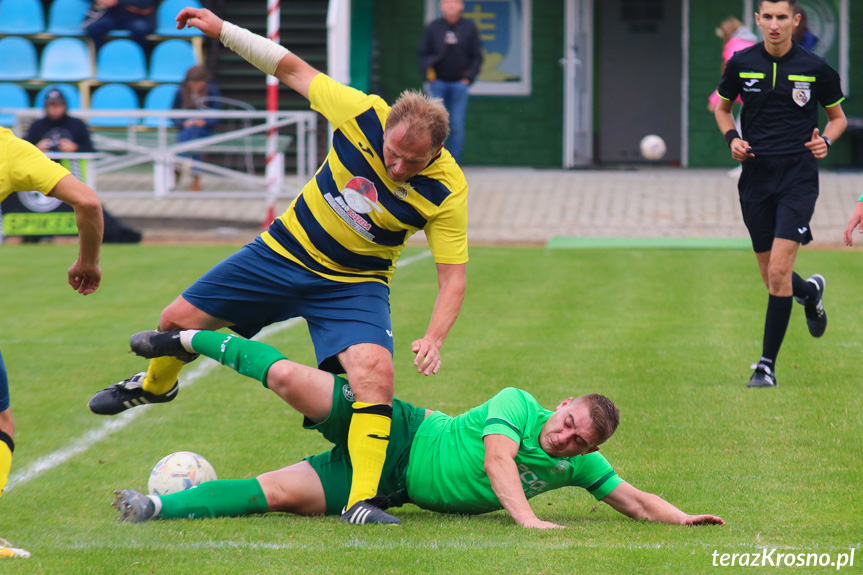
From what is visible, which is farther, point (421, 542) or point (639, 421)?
point (639, 421)

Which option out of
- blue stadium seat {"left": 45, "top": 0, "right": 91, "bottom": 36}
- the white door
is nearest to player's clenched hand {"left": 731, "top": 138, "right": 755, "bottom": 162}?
the white door

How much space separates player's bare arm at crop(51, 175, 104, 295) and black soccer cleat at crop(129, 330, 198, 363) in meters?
0.38

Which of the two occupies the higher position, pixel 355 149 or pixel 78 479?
pixel 355 149

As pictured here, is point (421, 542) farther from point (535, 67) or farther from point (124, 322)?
point (535, 67)

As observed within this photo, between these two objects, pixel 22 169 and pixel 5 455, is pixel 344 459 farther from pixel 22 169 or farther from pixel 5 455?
pixel 22 169

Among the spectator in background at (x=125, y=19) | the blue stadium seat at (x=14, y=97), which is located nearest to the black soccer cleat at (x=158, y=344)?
the blue stadium seat at (x=14, y=97)

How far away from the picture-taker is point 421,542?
4.38 metres

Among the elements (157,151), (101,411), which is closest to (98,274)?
(101,411)

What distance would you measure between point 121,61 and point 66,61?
Result: 3.30 ft

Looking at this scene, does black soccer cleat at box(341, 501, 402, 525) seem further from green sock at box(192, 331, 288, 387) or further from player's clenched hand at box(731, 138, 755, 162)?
player's clenched hand at box(731, 138, 755, 162)

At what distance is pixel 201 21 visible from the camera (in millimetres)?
5449

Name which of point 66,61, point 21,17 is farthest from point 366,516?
point 21,17

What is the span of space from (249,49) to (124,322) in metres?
5.12

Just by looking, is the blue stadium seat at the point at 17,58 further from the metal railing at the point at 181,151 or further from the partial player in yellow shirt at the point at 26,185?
the partial player in yellow shirt at the point at 26,185
